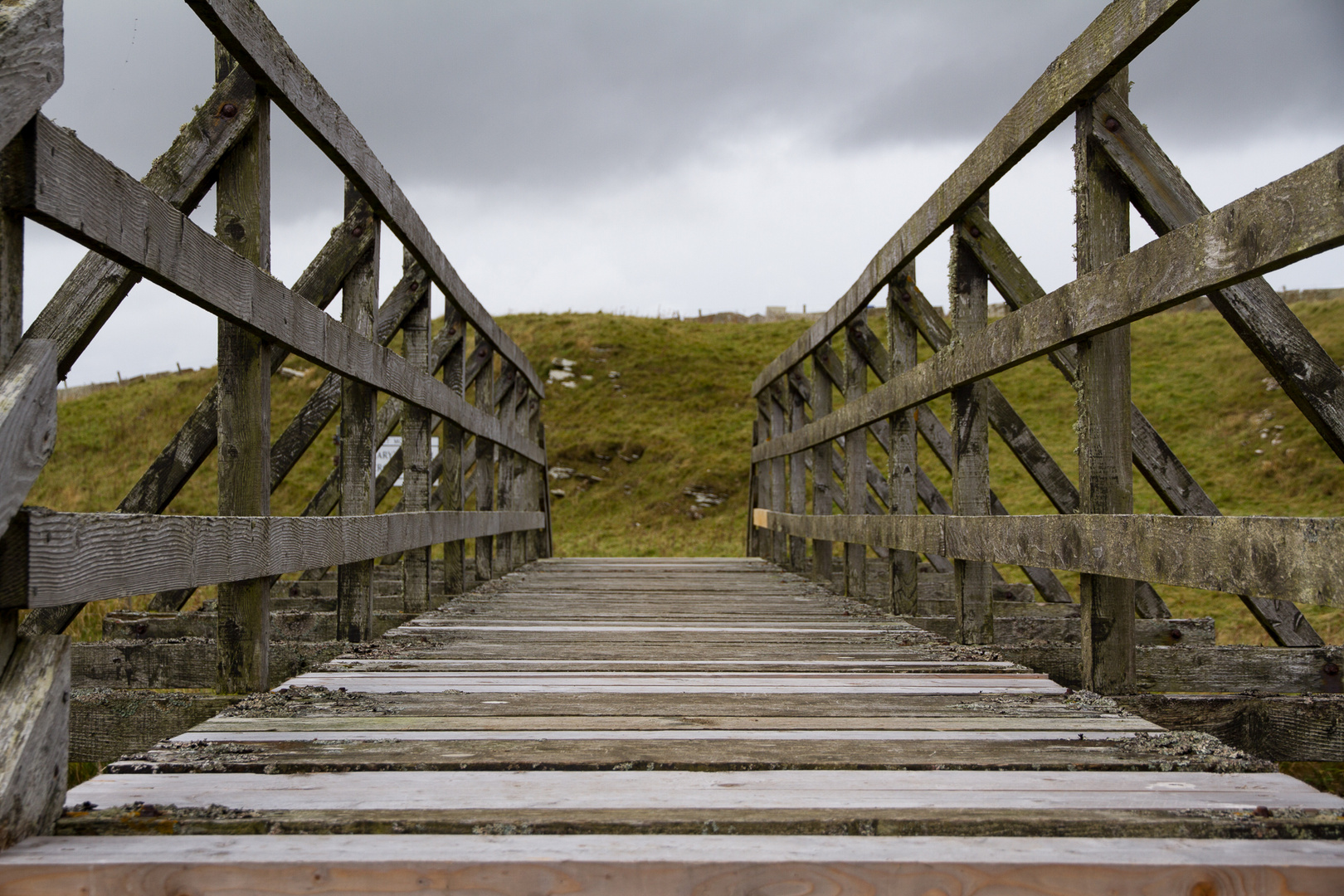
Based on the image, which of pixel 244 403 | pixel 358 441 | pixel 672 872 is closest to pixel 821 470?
pixel 358 441

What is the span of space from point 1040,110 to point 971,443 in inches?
55.1

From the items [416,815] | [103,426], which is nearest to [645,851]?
→ [416,815]

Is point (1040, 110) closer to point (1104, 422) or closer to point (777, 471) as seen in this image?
point (1104, 422)

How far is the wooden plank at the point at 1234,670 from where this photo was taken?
4297 mm

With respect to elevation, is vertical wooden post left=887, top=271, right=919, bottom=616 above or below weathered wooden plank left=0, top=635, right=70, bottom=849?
above

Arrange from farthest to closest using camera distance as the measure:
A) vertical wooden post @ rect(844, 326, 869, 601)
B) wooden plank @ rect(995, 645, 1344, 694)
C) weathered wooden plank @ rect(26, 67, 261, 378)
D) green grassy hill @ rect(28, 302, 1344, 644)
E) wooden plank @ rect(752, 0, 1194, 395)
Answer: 1. green grassy hill @ rect(28, 302, 1344, 644)
2. vertical wooden post @ rect(844, 326, 869, 601)
3. wooden plank @ rect(995, 645, 1344, 694)
4. weathered wooden plank @ rect(26, 67, 261, 378)
5. wooden plank @ rect(752, 0, 1194, 395)

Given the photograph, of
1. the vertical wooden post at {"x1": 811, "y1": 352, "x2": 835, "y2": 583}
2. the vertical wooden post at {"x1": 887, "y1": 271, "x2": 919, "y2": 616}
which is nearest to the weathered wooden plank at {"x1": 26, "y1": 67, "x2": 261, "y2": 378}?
the vertical wooden post at {"x1": 887, "y1": 271, "x2": 919, "y2": 616}

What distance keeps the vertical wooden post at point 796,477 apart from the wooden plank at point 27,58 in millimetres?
6275

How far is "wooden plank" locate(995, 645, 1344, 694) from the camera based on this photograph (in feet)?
14.1

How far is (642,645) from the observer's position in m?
4.12

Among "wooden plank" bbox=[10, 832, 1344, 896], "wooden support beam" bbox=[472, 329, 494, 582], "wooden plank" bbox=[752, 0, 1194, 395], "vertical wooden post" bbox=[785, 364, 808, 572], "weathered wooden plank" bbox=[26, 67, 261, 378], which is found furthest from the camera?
"vertical wooden post" bbox=[785, 364, 808, 572]

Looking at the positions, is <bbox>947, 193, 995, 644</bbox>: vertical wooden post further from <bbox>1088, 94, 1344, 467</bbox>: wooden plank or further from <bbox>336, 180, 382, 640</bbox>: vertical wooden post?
<bbox>336, 180, 382, 640</bbox>: vertical wooden post

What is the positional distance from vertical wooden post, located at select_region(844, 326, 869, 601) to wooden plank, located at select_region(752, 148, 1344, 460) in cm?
178

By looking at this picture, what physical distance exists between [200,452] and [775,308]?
138 ft
